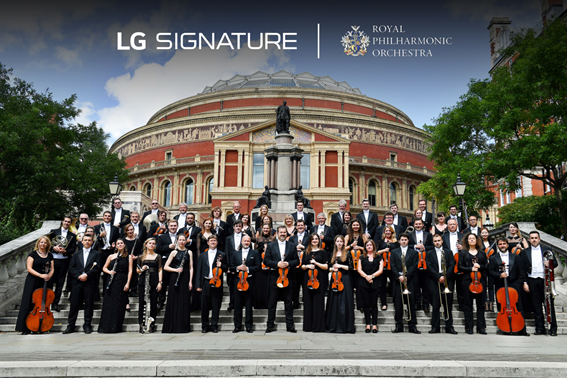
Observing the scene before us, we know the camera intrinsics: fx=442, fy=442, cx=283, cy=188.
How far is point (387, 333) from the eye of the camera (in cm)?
871

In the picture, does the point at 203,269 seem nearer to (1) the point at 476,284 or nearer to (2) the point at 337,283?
(2) the point at 337,283

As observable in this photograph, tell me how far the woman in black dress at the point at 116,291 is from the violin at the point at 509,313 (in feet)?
24.5

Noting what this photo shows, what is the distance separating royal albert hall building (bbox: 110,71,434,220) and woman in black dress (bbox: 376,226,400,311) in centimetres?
3324

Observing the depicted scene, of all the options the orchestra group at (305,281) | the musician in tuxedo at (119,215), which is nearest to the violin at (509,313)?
the orchestra group at (305,281)

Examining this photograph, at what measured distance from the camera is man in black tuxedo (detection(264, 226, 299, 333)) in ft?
28.6

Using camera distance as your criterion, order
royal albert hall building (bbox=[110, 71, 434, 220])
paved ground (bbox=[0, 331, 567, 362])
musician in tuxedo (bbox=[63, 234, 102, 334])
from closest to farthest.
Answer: paved ground (bbox=[0, 331, 567, 362]), musician in tuxedo (bbox=[63, 234, 102, 334]), royal albert hall building (bbox=[110, 71, 434, 220])

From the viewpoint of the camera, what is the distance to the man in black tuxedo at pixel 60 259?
989 cm

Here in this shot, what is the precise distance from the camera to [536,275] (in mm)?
9242

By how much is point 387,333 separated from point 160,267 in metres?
4.77

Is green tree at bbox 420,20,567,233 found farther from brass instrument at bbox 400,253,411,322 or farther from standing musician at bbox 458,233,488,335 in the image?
brass instrument at bbox 400,253,411,322

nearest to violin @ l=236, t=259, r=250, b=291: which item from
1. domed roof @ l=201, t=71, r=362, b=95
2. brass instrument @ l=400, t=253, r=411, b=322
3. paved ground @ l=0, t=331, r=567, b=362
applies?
paved ground @ l=0, t=331, r=567, b=362

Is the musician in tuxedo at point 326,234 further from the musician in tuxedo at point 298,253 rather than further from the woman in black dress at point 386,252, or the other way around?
the woman in black dress at point 386,252

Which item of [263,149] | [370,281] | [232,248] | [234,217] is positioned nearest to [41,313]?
[232,248]

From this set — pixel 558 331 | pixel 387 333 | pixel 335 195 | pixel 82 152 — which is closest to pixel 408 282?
pixel 387 333
